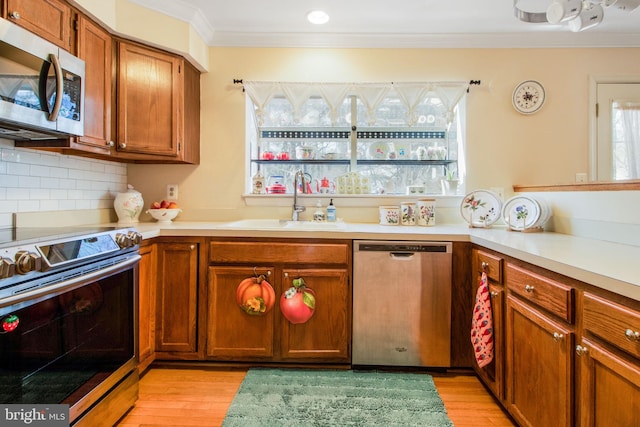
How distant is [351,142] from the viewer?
2699mm

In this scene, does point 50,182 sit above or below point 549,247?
above

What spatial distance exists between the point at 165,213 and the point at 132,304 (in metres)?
0.88

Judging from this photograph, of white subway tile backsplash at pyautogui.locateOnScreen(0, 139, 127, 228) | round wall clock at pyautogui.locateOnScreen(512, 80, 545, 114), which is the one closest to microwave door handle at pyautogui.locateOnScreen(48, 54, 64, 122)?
white subway tile backsplash at pyautogui.locateOnScreen(0, 139, 127, 228)

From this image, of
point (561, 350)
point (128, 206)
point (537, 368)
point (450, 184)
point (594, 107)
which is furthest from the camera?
point (450, 184)

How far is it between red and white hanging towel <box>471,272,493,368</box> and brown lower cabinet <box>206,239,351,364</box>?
0.70 metres

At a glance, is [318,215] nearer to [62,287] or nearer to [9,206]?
[62,287]

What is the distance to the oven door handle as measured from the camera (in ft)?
3.53

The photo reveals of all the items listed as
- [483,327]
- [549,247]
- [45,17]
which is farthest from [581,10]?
[45,17]

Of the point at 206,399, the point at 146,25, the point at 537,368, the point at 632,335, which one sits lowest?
the point at 206,399

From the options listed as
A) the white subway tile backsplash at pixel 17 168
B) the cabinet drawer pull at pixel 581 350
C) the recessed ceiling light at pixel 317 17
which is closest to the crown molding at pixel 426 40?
the recessed ceiling light at pixel 317 17

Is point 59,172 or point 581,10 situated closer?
point 581,10

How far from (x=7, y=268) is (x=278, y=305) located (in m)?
1.28

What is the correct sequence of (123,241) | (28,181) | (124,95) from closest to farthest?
(123,241) → (28,181) → (124,95)

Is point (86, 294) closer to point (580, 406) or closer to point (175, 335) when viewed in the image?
point (175, 335)
